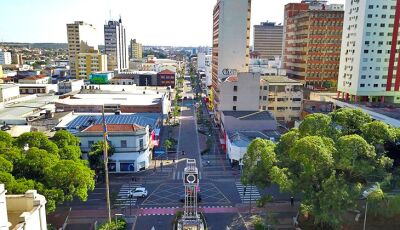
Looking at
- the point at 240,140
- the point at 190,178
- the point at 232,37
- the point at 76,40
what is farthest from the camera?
the point at 76,40

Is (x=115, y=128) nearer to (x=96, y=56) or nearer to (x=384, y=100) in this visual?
(x=384, y=100)

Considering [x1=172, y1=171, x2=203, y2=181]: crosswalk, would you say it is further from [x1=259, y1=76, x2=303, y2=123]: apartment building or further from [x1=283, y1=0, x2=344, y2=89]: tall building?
[x1=283, y1=0, x2=344, y2=89]: tall building

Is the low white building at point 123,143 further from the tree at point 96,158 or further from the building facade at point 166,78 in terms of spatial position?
the building facade at point 166,78

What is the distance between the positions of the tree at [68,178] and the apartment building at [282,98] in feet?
168

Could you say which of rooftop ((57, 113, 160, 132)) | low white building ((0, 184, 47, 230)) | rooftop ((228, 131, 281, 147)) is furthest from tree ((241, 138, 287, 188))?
rooftop ((57, 113, 160, 132))

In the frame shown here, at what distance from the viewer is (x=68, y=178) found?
35.1 meters

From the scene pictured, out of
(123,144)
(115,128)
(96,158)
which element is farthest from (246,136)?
(96,158)

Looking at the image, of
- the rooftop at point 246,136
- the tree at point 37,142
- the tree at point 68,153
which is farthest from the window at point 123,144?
the rooftop at point 246,136

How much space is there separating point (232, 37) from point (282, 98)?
21.9 meters

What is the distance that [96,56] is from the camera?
15562cm

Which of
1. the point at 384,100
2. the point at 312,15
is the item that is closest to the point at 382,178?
the point at 384,100

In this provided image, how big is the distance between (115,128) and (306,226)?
106 ft

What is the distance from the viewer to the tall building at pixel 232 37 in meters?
87.4

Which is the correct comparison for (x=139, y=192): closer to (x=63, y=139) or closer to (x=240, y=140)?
(x=63, y=139)
